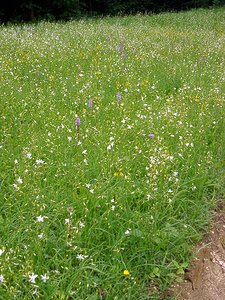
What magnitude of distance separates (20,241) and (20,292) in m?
0.45

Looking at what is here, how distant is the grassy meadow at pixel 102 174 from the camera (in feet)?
8.86

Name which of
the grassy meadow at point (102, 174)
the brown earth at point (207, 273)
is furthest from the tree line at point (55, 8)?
the brown earth at point (207, 273)

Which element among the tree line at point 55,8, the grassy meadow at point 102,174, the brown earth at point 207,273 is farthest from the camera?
the tree line at point 55,8

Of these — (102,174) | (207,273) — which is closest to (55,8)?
(102,174)

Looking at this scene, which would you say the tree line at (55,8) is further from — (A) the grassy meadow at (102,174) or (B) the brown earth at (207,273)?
(B) the brown earth at (207,273)

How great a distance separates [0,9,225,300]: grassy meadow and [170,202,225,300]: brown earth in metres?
0.10

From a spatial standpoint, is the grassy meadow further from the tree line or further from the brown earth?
the tree line

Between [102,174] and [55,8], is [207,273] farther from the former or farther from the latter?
[55,8]

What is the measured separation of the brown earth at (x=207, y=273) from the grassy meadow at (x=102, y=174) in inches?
3.8

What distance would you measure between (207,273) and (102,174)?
1313 millimetres

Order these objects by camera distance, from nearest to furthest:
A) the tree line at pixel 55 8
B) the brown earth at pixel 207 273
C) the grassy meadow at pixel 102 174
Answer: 1. the grassy meadow at pixel 102 174
2. the brown earth at pixel 207 273
3. the tree line at pixel 55 8

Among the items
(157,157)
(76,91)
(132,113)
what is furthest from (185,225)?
(76,91)

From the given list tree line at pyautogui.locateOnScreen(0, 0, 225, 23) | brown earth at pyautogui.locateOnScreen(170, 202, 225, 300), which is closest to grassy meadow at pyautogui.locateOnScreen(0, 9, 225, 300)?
brown earth at pyautogui.locateOnScreen(170, 202, 225, 300)

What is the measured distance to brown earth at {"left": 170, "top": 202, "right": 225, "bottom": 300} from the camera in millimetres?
2969
